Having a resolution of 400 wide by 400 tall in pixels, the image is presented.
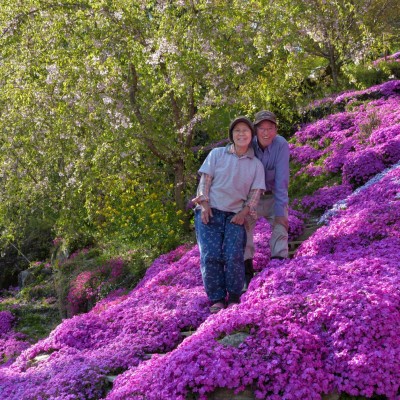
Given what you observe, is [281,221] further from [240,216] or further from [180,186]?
[180,186]

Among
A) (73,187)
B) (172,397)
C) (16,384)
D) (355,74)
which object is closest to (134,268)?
(73,187)

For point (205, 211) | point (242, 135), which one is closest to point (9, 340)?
point (205, 211)

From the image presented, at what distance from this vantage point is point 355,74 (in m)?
18.1

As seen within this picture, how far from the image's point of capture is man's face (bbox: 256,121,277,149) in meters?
6.15

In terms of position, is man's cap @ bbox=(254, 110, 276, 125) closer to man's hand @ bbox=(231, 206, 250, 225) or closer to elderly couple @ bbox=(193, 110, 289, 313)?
elderly couple @ bbox=(193, 110, 289, 313)

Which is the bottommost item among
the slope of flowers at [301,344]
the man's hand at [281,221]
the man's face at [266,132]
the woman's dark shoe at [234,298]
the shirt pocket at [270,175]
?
the woman's dark shoe at [234,298]

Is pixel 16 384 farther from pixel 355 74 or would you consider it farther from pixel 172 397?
pixel 355 74

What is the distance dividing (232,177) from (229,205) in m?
0.30

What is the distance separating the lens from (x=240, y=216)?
5.74 m

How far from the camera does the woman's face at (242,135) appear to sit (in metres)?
5.77

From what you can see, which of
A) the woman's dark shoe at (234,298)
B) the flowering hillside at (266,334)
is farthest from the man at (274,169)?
the woman's dark shoe at (234,298)

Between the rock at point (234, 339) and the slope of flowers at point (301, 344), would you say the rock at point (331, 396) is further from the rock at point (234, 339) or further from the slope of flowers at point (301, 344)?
the rock at point (234, 339)

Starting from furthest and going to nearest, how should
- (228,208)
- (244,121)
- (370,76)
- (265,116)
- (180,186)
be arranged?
(370,76), (180,186), (265,116), (228,208), (244,121)

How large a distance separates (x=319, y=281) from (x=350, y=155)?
24.1 ft
